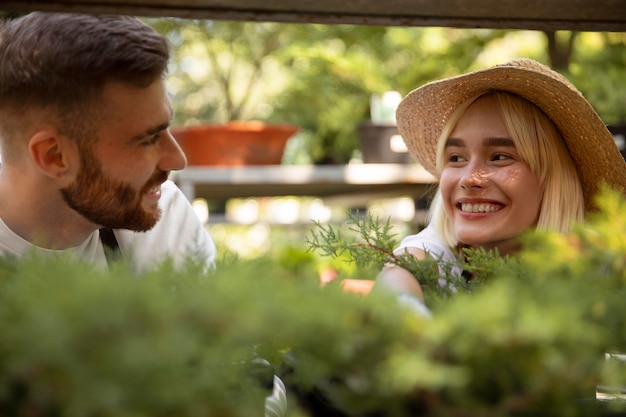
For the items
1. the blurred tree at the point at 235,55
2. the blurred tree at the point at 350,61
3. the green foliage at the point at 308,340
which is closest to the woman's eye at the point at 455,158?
the green foliage at the point at 308,340

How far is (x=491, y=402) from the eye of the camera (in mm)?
450

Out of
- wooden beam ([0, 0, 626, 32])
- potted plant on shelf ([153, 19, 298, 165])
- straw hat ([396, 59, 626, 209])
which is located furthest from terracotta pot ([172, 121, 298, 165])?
wooden beam ([0, 0, 626, 32])

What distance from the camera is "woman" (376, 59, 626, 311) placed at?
1172 mm

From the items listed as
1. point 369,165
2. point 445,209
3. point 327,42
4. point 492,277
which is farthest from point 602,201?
point 327,42

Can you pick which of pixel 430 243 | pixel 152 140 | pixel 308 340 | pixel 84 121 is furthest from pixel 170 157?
pixel 308 340

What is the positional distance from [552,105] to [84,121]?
0.73 meters

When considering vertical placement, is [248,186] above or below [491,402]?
below

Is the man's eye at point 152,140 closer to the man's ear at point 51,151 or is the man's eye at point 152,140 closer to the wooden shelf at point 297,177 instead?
the man's ear at point 51,151

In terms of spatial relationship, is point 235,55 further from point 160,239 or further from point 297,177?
point 160,239

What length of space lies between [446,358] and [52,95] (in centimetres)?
89

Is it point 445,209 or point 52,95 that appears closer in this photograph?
point 52,95

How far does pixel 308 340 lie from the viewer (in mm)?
424

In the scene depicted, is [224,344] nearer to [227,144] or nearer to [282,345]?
[282,345]

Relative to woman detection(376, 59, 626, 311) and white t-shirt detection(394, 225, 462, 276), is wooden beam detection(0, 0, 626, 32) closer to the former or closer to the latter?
woman detection(376, 59, 626, 311)
